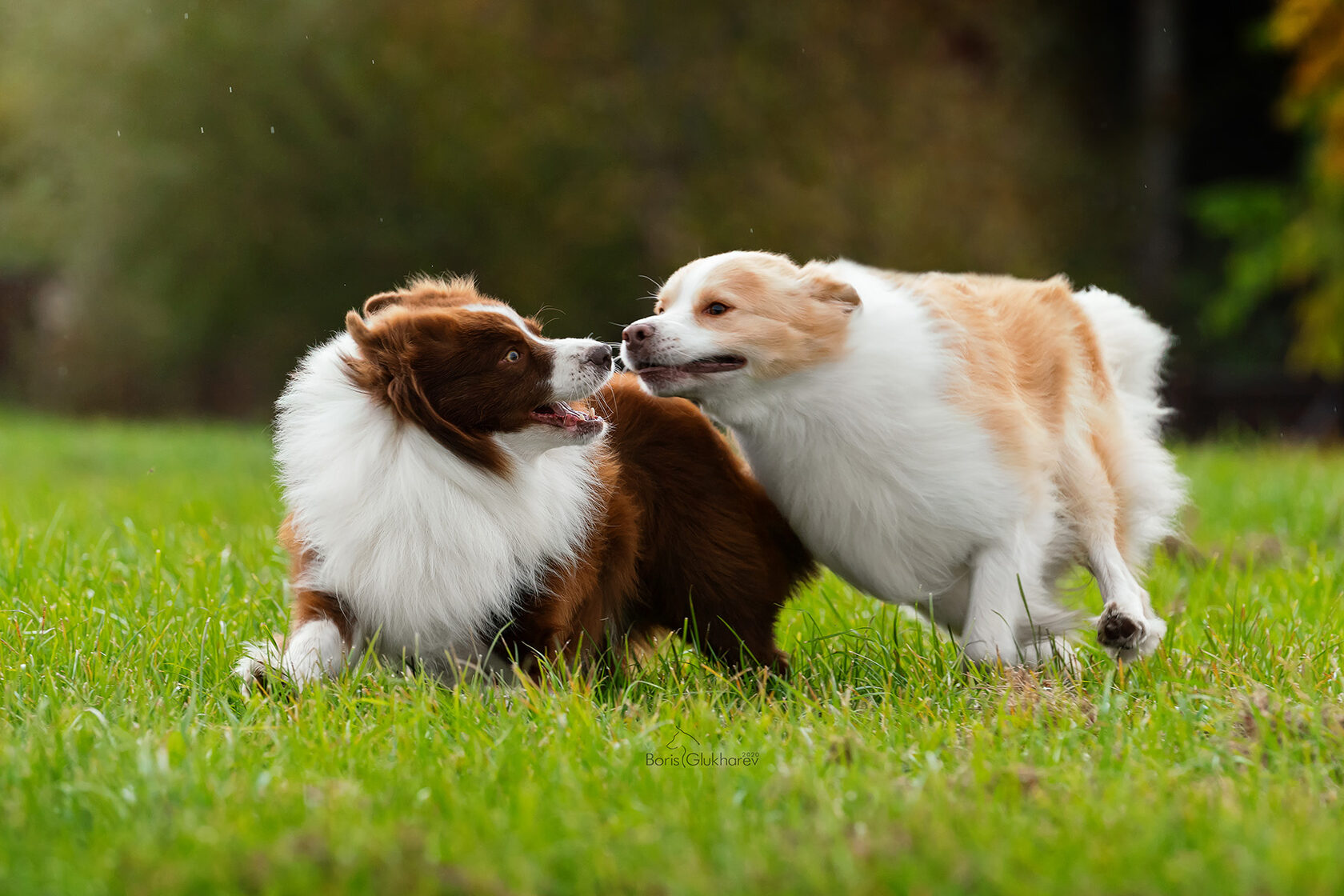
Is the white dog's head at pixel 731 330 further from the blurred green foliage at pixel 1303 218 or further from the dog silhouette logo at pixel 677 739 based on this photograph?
the blurred green foliage at pixel 1303 218

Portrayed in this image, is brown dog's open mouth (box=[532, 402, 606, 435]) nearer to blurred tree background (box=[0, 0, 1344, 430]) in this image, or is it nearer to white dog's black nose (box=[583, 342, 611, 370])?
white dog's black nose (box=[583, 342, 611, 370])

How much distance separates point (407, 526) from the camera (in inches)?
126

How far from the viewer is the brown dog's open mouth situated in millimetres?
3324

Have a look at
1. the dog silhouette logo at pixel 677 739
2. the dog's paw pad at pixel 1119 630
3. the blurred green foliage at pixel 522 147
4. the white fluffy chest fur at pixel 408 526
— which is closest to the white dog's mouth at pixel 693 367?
the white fluffy chest fur at pixel 408 526

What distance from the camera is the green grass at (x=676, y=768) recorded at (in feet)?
6.82

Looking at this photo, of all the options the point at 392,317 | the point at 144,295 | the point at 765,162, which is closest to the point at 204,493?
the point at 392,317

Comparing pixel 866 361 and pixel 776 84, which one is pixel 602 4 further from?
pixel 866 361

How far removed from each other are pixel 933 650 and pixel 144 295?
15.4 metres

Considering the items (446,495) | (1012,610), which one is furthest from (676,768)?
(1012,610)

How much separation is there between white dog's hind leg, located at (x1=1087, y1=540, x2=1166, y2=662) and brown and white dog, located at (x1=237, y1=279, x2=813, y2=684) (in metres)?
1.32

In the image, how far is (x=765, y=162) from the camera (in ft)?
48.2

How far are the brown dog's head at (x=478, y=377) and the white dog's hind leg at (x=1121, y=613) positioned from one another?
1498 mm

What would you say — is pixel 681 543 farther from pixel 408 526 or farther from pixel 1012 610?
pixel 1012 610

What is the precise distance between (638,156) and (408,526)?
12.1 m
